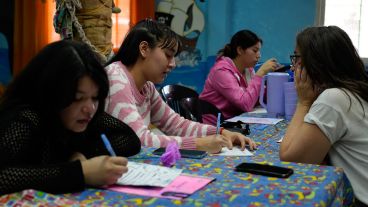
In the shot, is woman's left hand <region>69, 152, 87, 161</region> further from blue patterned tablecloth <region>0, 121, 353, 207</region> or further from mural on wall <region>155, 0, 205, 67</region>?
mural on wall <region>155, 0, 205, 67</region>

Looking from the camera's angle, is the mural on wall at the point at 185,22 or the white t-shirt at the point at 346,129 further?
the mural on wall at the point at 185,22

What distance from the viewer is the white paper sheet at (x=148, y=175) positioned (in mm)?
1096

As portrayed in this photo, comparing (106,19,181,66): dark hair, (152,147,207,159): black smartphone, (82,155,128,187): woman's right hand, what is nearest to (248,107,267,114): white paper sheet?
(106,19,181,66): dark hair

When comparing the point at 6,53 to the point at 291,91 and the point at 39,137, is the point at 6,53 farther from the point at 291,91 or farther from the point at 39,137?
the point at 39,137

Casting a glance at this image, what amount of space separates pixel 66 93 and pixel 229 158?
0.60m

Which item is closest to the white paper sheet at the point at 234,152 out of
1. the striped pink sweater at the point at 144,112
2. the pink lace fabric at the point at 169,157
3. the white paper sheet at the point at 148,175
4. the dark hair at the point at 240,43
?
the striped pink sweater at the point at 144,112

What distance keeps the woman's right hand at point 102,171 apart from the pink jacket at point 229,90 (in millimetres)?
1942

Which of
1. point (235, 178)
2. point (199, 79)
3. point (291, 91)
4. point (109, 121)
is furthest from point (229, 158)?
point (199, 79)

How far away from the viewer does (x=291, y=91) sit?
2.51 metres

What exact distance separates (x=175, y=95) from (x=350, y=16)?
2557mm

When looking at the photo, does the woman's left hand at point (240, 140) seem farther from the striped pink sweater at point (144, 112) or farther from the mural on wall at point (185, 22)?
the mural on wall at point (185, 22)

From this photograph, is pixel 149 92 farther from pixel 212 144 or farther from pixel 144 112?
pixel 212 144

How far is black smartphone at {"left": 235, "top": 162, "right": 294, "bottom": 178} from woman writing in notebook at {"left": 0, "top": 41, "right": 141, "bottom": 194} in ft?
1.11

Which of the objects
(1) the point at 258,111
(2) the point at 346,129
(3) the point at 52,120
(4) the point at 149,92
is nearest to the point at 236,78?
(1) the point at 258,111
